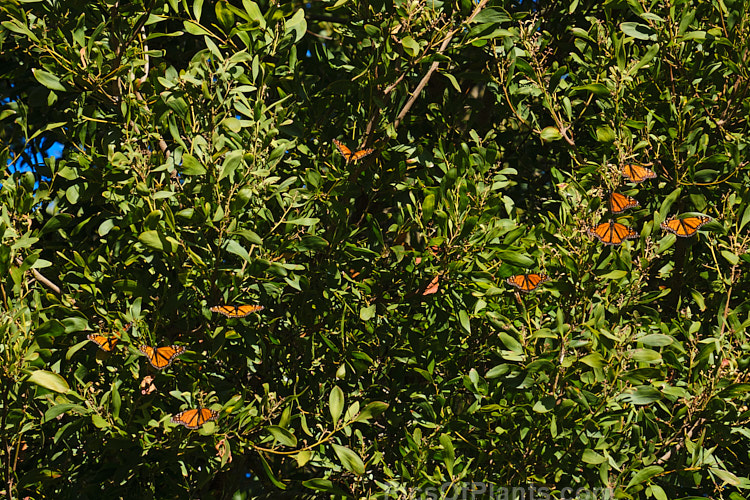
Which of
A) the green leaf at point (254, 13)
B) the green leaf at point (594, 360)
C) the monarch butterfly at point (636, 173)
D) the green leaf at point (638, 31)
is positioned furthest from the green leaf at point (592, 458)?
the green leaf at point (254, 13)

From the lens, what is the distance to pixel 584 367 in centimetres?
242

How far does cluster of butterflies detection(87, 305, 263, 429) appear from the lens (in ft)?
7.45

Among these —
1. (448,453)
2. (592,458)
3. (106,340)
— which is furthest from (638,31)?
(106,340)

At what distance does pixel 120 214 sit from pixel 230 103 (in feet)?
1.94

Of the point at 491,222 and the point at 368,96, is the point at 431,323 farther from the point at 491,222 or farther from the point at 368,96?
the point at 368,96

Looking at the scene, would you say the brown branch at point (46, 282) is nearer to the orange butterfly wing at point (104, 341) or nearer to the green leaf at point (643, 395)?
the orange butterfly wing at point (104, 341)

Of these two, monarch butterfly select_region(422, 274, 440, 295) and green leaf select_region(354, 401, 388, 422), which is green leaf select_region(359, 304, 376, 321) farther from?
green leaf select_region(354, 401, 388, 422)

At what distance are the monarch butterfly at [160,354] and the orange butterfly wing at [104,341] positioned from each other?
0.30 feet

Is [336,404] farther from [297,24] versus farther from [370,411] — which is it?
[297,24]

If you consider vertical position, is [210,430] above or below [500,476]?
above

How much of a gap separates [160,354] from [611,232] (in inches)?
56.8

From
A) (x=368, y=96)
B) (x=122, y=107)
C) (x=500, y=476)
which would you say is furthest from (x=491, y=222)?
(x=122, y=107)

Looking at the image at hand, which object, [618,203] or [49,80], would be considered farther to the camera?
[49,80]

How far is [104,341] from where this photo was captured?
7.92 ft
